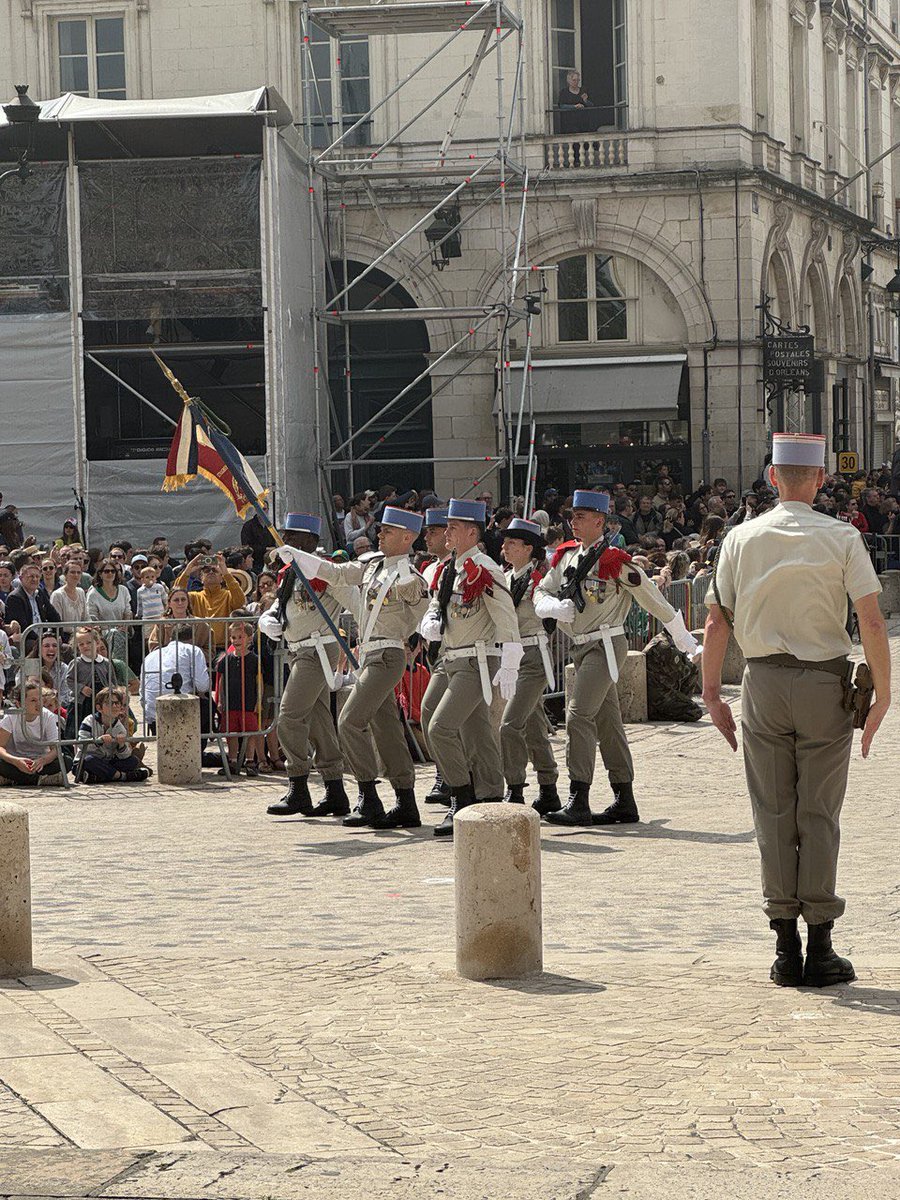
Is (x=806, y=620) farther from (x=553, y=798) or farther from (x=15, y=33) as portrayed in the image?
(x=15, y=33)

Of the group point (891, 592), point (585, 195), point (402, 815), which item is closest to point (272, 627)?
point (402, 815)

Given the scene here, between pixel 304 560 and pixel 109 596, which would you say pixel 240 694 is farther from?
pixel 109 596

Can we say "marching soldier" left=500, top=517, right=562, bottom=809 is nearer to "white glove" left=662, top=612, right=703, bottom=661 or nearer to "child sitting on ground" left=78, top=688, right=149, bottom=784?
"white glove" left=662, top=612, right=703, bottom=661

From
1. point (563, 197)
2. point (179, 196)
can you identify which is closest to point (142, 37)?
point (563, 197)

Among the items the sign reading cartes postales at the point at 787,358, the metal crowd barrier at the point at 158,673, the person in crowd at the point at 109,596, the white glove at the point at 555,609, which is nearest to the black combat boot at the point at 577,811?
the white glove at the point at 555,609

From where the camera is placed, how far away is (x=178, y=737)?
14031 mm

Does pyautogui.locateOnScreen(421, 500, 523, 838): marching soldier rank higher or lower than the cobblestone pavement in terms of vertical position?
higher

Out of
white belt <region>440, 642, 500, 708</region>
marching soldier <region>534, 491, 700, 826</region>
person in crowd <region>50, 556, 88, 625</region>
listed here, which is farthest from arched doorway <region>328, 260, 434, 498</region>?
white belt <region>440, 642, 500, 708</region>

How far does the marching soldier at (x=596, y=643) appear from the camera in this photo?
38.4ft

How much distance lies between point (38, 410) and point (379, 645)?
1462cm

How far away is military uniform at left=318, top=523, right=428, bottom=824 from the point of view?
1159 cm

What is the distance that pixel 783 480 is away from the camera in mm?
7188

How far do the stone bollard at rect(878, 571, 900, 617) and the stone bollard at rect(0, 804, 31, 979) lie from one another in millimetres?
20499

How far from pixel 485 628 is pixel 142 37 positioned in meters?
26.0
